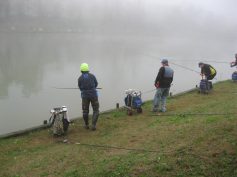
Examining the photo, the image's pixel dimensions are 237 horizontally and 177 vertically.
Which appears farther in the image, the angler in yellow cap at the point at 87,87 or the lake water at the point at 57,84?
the lake water at the point at 57,84

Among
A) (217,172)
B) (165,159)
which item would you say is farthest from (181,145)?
(217,172)

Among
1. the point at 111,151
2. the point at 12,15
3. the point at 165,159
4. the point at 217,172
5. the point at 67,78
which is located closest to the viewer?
the point at 217,172

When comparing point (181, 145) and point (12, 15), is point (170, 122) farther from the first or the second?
point (12, 15)

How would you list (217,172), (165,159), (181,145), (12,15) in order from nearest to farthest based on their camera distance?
1. (217,172)
2. (165,159)
3. (181,145)
4. (12,15)

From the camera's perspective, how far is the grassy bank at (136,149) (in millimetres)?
6664

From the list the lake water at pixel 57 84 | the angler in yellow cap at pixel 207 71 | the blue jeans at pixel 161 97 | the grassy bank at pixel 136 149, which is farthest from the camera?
the lake water at pixel 57 84

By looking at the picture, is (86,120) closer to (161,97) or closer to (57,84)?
(161,97)

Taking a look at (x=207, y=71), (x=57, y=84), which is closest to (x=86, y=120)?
(x=207, y=71)

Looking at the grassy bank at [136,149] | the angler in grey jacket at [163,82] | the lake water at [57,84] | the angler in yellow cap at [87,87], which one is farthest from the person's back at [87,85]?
the lake water at [57,84]

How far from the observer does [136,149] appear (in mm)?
Result: 8164

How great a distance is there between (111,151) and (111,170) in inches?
64.2

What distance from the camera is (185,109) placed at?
1280cm

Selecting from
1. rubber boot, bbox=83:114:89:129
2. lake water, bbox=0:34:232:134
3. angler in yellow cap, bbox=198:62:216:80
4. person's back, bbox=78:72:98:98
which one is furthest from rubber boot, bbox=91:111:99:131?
angler in yellow cap, bbox=198:62:216:80

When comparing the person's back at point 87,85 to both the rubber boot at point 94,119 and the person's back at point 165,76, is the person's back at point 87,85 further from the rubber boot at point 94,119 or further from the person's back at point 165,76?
the person's back at point 165,76
